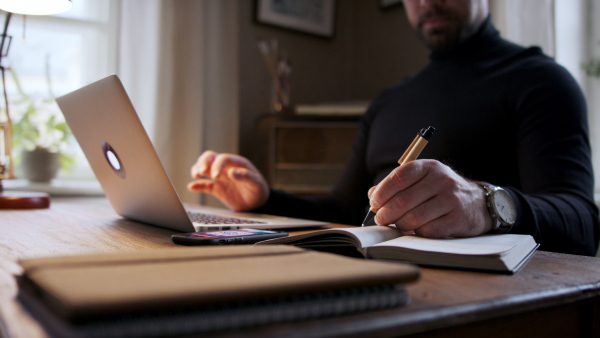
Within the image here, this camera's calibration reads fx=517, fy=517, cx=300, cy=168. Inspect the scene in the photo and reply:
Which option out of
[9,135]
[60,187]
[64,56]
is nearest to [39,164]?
[60,187]

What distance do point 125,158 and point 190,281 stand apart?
0.55 m

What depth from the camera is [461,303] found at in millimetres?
396

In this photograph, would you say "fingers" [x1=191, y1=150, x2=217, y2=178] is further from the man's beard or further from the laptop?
the man's beard

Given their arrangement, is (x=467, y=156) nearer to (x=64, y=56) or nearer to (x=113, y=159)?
(x=113, y=159)

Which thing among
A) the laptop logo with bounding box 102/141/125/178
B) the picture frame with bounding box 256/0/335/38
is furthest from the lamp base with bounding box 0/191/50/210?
the picture frame with bounding box 256/0/335/38

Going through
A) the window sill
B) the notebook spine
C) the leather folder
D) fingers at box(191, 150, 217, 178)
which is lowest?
the window sill

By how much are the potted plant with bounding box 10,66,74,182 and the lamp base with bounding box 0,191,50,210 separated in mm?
692

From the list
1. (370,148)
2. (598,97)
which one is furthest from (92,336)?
(598,97)

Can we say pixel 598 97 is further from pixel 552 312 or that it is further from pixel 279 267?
pixel 279 267

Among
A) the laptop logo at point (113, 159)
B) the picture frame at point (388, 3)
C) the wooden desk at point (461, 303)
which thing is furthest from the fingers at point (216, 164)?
the picture frame at point (388, 3)

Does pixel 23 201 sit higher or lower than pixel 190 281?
lower

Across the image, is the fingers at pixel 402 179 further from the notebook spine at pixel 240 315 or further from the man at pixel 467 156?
the notebook spine at pixel 240 315

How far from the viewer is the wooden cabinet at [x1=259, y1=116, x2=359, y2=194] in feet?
7.32

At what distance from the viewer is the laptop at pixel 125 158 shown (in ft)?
2.38
